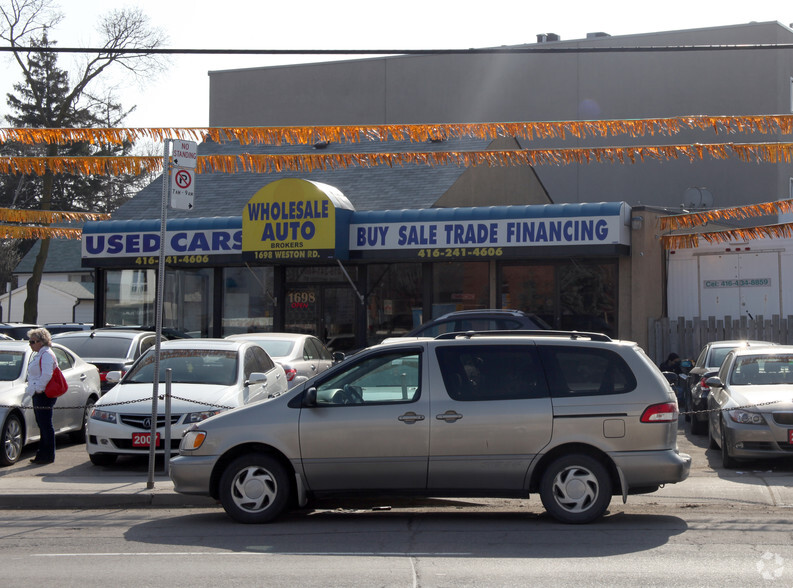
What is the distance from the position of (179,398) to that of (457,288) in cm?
1055

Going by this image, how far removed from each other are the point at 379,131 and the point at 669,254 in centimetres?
875

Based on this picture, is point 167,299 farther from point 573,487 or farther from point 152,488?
point 573,487

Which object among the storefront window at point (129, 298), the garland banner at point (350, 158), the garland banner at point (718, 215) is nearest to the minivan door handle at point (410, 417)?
the garland banner at point (350, 158)

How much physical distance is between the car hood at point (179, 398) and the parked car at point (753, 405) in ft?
19.5

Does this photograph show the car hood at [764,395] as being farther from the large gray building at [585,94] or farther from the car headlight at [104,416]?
the large gray building at [585,94]

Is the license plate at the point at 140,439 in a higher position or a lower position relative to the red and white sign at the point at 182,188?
lower

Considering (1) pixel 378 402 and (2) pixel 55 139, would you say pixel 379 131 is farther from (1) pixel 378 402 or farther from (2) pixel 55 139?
(1) pixel 378 402

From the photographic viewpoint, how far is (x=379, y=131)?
1448 centimetres

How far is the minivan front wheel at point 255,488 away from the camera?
325 inches

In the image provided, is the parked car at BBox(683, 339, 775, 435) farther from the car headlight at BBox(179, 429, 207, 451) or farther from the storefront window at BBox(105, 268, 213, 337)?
the storefront window at BBox(105, 268, 213, 337)

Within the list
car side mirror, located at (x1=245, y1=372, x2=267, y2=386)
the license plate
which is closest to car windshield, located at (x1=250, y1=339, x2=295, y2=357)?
car side mirror, located at (x1=245, y1=372, x2=267, y2=386)

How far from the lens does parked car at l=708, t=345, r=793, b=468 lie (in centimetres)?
1067

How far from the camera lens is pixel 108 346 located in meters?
16.3

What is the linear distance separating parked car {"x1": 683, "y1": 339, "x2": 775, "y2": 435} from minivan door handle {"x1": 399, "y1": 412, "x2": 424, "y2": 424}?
22.6 feet
